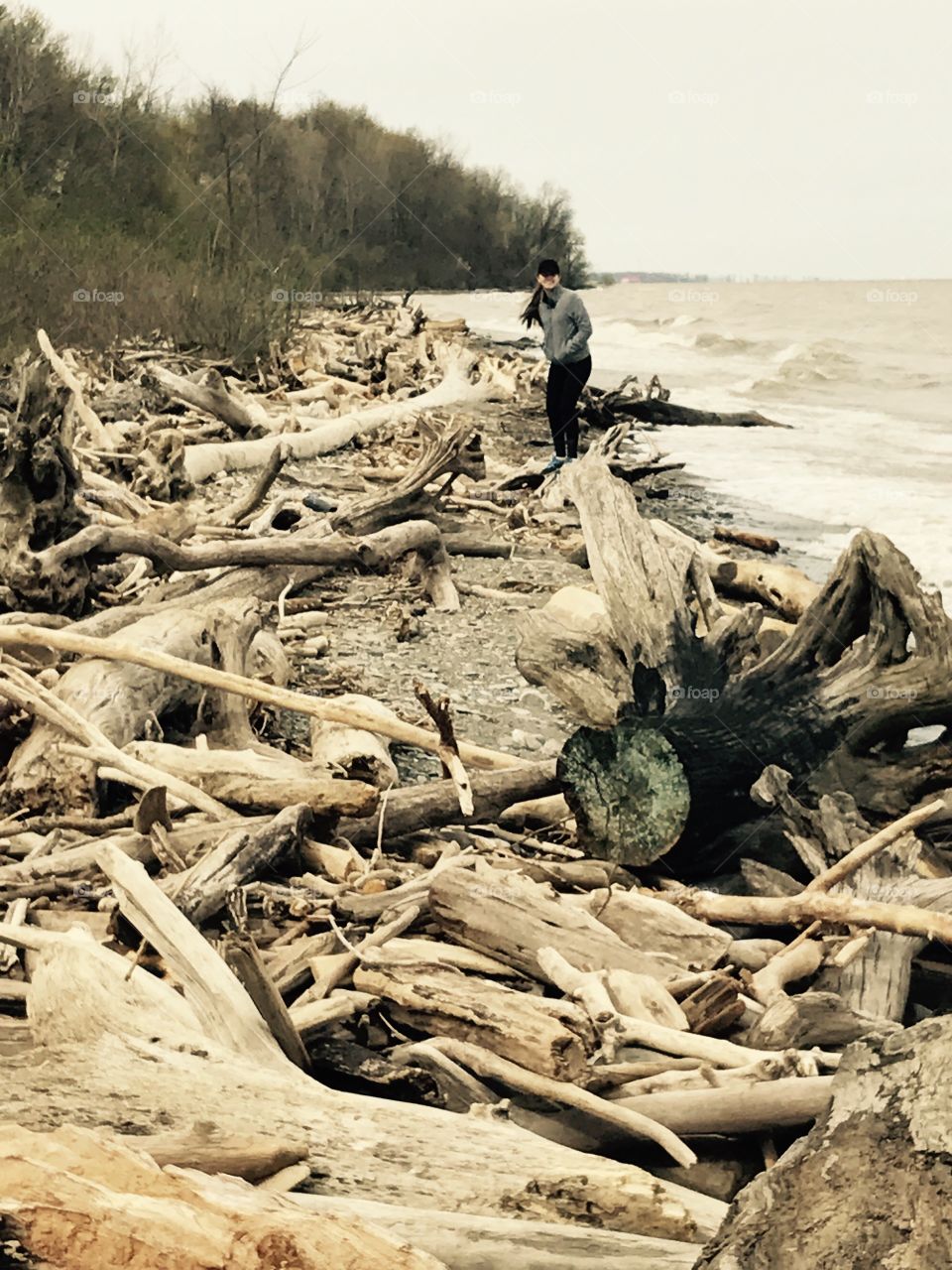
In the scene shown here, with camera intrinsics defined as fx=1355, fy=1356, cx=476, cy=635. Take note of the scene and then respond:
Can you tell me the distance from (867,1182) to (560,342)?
38.2ft

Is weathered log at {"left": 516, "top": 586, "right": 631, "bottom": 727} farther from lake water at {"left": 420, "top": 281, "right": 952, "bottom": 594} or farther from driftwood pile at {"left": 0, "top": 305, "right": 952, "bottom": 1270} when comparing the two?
lake water at {"left": 420, "top": 281, "right": 952, "bottom": 594}

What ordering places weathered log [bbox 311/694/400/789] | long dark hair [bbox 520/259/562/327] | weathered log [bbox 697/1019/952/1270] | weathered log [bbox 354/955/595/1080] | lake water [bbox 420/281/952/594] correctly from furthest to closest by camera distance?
1. lake water [bbox 420/281/952/594]
2. long dark hair [bbox 520/259/562/327]
3. weathered log [bbox 311/694/400/789]
4. weathered log [bbox 354/955/595/1080]
5. weathered log [bbox 697/1019/952/1270]

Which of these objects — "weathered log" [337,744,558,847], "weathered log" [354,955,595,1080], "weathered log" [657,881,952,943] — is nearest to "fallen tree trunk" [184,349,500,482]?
"weathered log" [337,744,558,847]

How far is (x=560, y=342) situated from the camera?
1279cm

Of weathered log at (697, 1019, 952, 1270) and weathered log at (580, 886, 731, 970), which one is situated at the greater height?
weathered log at (697, 1019, 952, 1270)

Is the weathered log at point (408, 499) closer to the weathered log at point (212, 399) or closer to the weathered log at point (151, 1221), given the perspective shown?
the weathered log at point (212, 399)

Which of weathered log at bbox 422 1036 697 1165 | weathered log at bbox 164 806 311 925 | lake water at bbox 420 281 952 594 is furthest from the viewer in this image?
lake water at bbox 420 281 952 594

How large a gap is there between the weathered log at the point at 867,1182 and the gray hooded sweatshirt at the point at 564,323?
11352mm

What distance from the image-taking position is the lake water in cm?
1425

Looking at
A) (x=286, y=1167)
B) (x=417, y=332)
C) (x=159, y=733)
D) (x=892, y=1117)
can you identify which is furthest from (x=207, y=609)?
(x=417, y=332)

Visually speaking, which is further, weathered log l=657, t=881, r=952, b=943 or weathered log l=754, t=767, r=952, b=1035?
weathered log l=754, t=767, r=952, b=1035

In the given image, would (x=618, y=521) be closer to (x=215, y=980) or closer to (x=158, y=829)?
(x=158, y=829)

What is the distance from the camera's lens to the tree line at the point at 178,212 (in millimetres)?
16859

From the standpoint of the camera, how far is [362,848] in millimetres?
4145
